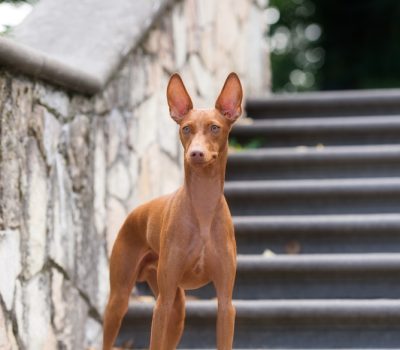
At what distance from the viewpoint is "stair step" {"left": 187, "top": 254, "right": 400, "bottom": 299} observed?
463cm

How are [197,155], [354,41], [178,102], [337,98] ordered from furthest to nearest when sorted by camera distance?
1. [354,41]
2. [337,98]
3. [178,102]
4. [197,155]

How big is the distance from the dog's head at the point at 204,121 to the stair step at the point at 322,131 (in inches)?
140

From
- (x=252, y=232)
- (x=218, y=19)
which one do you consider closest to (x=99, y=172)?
(x=252, y=232)

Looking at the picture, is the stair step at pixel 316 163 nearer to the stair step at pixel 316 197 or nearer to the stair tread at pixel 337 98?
the stair step at pixel 316 197

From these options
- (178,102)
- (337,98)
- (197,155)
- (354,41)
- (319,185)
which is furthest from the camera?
(354,41)

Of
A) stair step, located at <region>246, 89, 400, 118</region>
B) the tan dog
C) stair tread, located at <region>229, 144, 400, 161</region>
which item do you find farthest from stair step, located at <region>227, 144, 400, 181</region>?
the tan dog

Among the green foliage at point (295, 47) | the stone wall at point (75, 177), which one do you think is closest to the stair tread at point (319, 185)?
the stone wall at point (75, 177)

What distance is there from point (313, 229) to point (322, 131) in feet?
5.15

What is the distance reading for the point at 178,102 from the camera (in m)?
2.97

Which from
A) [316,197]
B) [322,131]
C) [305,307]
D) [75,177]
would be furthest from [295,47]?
[75,177]

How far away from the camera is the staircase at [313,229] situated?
14.2 ft

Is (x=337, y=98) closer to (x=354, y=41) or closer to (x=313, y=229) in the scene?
(x=313, y=229)

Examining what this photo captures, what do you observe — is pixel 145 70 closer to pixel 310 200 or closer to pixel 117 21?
pixel 117 21

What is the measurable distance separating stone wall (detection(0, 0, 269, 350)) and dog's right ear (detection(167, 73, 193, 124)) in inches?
32.4
